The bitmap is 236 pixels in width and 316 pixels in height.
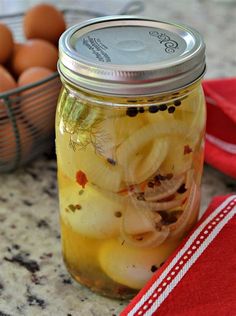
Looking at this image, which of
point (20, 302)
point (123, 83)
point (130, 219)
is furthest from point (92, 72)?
point (20, 302)

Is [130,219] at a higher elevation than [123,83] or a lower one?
lower

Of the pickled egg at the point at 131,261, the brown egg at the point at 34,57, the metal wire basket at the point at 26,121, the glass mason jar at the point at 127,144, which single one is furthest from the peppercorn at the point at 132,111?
the brown egg at the point at 34,57

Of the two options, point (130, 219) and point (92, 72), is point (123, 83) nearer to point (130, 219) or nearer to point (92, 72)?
point (92, 72)

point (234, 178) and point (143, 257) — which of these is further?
point (234, 178)

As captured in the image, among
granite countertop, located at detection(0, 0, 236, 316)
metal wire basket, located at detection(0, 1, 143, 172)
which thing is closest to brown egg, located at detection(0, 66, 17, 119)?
metal wire basket, located at detection(0, 1, 143, 172)

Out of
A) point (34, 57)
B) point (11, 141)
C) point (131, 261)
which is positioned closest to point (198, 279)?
point (131, 261)

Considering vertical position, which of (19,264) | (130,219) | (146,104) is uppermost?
(146,104)

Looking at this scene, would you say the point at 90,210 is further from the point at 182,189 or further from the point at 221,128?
the point at 221,128
